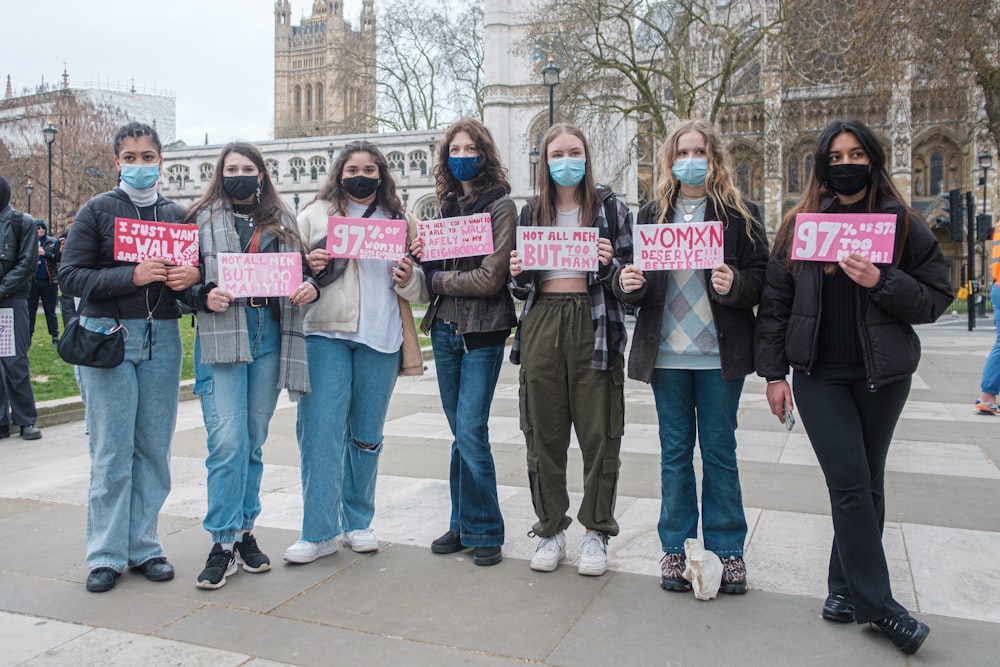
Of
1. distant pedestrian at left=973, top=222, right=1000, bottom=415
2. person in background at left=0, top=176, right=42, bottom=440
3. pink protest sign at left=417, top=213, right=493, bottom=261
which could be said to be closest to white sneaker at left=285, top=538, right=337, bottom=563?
pink protest sign at left=417, top=213, right=493, bottom=261

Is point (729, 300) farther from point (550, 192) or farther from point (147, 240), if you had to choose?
point (147, 240)

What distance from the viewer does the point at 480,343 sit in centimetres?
428

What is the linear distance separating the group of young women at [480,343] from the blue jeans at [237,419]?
0.01 m

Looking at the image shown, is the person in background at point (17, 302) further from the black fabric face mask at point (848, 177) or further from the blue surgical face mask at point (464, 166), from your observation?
the black fabric face mask at point (848, 177)

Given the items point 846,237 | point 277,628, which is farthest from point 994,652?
point 277,628

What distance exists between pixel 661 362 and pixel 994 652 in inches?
66.8

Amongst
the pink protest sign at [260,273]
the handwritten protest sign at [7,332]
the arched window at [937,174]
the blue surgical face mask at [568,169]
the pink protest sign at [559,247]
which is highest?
the arched window at [937,174]

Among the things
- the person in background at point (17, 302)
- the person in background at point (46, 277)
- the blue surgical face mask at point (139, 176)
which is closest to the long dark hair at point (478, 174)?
the blue surgical face mask at point (139, 176)

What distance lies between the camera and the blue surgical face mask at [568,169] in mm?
4090

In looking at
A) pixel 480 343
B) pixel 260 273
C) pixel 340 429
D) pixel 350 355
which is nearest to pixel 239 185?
pixel 260 273

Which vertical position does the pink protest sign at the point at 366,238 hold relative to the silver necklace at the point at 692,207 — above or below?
below

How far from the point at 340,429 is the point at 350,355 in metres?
0.39

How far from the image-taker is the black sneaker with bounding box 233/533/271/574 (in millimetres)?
4129

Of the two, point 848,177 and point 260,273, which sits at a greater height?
point 848,177
